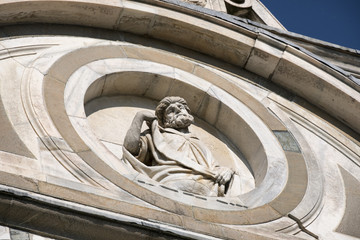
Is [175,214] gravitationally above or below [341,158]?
below

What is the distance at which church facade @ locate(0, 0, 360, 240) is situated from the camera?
6484 millimetres

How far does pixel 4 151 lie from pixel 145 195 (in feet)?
3.88

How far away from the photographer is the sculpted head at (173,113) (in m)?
8.30

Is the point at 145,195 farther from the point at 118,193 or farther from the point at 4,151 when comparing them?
the point at 4,151

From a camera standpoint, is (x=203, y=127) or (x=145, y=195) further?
(x=203, y=127)

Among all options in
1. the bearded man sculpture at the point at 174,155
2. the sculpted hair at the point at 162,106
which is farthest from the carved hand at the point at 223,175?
the sculpted hair at the point at 162,106

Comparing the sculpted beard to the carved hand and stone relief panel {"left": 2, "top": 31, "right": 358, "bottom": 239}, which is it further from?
Answer: the carved hand

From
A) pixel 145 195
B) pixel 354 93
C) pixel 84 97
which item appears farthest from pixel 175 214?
pixel 354 93

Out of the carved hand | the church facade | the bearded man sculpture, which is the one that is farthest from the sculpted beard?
the carved hand

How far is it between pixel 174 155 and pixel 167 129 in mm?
527

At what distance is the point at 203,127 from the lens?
29.6ft

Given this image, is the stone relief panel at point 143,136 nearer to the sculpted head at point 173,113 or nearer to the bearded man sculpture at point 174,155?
the bearded man sculpture at point 174,155

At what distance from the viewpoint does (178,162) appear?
771 cm

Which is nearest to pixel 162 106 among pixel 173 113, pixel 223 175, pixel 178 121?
pixel 173 113
